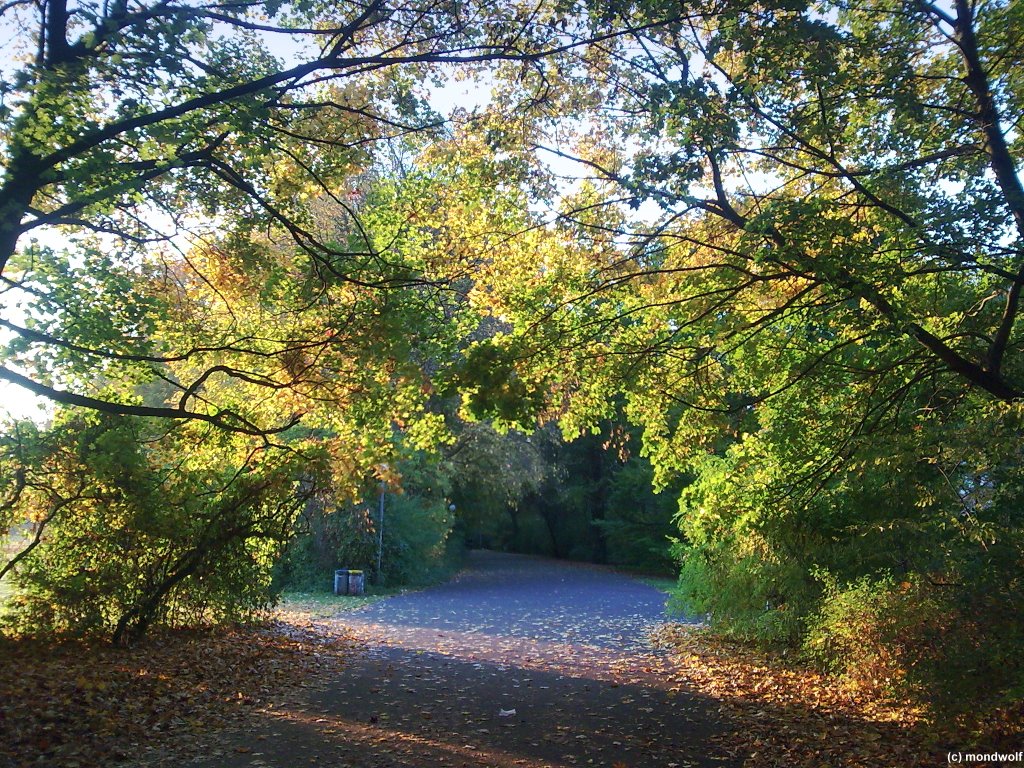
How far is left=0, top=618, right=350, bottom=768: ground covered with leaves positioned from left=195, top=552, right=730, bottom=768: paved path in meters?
0.59

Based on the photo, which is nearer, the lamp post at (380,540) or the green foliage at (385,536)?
the green foliage at (385,536)

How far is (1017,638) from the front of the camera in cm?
602

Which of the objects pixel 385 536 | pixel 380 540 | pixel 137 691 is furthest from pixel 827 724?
pixel 385 536

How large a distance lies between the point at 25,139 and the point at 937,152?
8.64 m

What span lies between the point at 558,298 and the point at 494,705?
4944mm

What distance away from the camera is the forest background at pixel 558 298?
6.88 m

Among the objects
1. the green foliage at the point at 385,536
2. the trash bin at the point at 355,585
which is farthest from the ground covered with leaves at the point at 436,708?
the green foliage at the point at 385,536

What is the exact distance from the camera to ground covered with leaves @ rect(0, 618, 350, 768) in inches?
249

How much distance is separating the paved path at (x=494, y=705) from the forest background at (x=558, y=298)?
2.26m

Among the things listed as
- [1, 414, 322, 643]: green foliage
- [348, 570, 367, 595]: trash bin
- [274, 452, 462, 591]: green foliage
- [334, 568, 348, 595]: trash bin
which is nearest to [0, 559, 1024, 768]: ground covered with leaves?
[1, 414, 322, 643]: green foliage

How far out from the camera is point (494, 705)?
858 centimetres

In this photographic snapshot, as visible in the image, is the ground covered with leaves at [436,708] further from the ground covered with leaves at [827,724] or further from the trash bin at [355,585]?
the trash bin at [355,585]

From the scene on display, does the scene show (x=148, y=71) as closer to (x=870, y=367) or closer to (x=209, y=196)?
(x=209, y=196)

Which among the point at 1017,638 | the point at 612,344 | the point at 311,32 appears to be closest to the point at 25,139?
the point at 311,32
